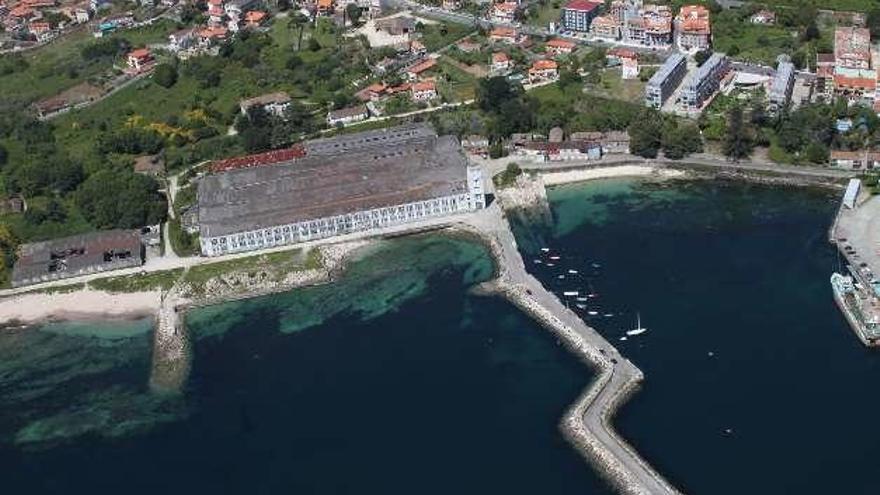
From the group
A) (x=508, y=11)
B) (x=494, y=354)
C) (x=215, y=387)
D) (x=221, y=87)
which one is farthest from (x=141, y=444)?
(x=508, y=11)

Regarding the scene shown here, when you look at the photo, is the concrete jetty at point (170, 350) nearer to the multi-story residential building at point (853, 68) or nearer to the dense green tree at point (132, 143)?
the dense green tree at point (132, 143)

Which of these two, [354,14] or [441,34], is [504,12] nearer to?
[441,34]

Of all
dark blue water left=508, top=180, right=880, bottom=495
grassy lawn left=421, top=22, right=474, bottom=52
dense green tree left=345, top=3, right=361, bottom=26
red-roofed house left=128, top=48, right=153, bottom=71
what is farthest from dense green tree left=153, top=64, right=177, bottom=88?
dark blue water left=508, top=180, right=880, bottom=495

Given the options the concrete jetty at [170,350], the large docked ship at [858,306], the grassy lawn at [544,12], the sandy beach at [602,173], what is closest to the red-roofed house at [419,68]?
the grassy lawn at [544,12]

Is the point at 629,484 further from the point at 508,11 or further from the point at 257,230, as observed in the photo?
the point at 508,11

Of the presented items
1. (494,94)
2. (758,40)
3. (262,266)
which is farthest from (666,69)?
(262,266)

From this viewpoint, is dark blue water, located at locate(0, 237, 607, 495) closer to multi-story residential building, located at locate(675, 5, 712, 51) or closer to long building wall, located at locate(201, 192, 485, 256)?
long building wall, located at locate(201, 192, 485, 256)

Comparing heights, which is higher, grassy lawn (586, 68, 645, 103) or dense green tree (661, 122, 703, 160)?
grassy lawn (586, 68, 645, 103)
